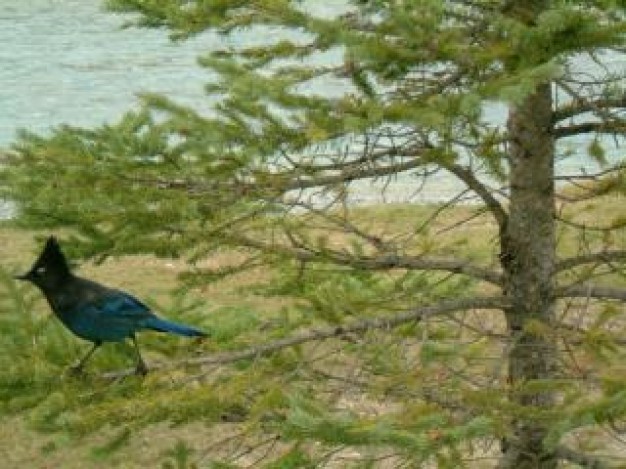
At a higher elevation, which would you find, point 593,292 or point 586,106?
point 586,106

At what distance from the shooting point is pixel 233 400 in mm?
3844

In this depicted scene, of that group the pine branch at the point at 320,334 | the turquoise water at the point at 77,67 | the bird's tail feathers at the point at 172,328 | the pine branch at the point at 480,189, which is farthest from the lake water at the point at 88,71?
the bird's tail feathers at the point at 172,328

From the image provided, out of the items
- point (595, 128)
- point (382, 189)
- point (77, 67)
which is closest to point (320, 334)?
point (382, 189)

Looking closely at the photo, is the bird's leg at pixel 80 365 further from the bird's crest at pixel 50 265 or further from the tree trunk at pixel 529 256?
the tree trunk at pixel 529 256

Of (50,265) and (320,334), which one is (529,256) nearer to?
(320,334)

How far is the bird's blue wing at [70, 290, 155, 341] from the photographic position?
434cm

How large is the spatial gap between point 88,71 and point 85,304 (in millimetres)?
16997

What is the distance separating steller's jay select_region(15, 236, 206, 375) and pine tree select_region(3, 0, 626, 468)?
192 millimetres

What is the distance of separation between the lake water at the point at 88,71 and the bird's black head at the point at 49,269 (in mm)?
9342

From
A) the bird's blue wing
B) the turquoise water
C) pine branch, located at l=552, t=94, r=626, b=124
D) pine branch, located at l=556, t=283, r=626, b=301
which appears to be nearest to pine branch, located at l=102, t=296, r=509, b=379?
the bird's blue wing

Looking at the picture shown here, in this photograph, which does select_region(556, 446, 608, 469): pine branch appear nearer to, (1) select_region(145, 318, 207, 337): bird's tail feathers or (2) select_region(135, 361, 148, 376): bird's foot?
(1) select_region(145, 318, 207, 337): bird's tail feathers

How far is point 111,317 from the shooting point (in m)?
4.36

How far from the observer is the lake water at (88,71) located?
16.8 meters

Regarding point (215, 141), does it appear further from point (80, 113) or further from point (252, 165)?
point (80, 113)
